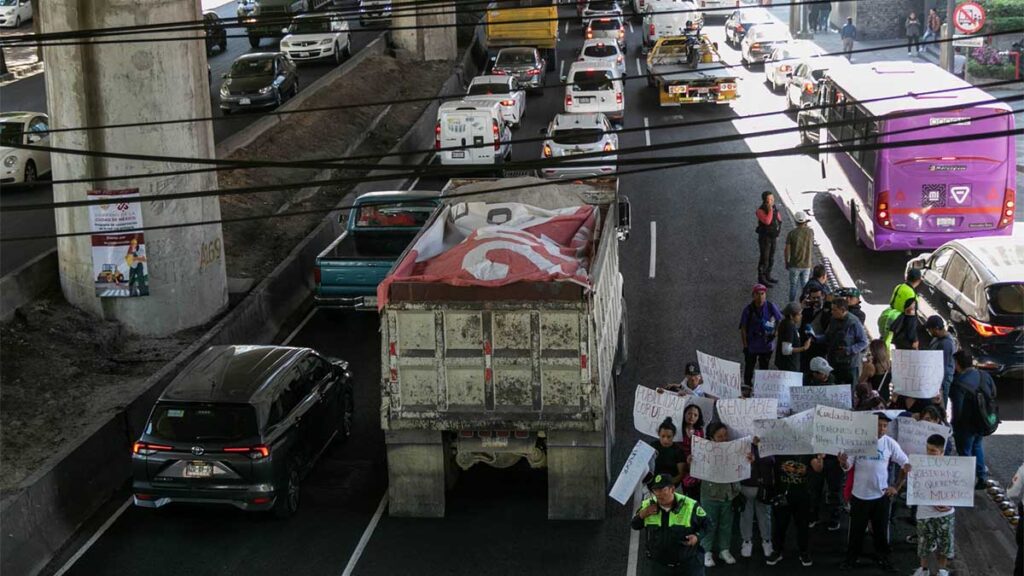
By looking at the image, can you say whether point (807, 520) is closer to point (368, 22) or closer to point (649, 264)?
point (649, 264)

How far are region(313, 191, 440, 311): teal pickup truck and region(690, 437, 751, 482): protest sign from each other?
337 inches

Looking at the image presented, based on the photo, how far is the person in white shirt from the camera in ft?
40.4

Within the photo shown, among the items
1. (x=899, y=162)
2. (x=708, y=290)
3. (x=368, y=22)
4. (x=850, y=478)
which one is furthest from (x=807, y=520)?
(x=368, y=22)

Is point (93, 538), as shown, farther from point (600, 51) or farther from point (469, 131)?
point (600, 51)

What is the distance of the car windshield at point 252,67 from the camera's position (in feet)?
122

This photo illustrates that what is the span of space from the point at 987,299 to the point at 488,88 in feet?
68.6

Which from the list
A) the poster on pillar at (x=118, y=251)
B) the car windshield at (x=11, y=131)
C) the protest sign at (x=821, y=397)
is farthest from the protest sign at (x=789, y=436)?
the car windshield at (x=11, y=131)

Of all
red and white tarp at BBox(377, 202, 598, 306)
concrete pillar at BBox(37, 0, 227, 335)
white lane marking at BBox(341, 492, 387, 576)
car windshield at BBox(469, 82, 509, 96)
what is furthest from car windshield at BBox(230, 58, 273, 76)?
white lane marking at BBox(341, 492, 387, 576)

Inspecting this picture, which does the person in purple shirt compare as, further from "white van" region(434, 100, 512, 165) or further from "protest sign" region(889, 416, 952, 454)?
"white van" region(434, 100, 512, 165)

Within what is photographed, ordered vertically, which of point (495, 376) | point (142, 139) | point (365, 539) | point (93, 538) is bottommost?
point (93, 538)

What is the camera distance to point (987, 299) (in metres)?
17.2

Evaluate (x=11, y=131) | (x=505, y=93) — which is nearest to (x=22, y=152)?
A: (x=11, y=131)

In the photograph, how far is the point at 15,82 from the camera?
136 ft

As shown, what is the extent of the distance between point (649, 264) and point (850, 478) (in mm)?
11453
